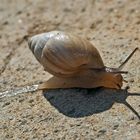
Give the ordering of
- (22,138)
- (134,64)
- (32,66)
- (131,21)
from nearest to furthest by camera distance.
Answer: (22,138) → (134,64) → (32,66) → (131,21)

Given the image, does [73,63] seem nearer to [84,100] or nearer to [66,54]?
[66,54]

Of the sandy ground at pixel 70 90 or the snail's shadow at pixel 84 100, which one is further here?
the snail's shadow at pixel 84 100

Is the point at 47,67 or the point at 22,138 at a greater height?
the point at 47,67

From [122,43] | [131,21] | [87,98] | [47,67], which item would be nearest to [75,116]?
[87,98]

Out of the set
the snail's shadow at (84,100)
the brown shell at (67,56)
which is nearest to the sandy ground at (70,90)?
the snail's shadow at (84,100)

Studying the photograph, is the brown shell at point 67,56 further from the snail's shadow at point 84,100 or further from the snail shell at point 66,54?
the snail's shadow at point 84,100

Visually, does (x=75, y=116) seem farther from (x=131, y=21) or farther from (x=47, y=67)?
(x=131, y=21)

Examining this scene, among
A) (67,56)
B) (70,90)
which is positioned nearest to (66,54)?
(67,56)

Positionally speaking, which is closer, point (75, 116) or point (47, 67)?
point (75, 116)

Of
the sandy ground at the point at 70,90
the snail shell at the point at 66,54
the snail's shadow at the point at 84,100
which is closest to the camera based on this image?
the sandy ground at the point at 70,90
